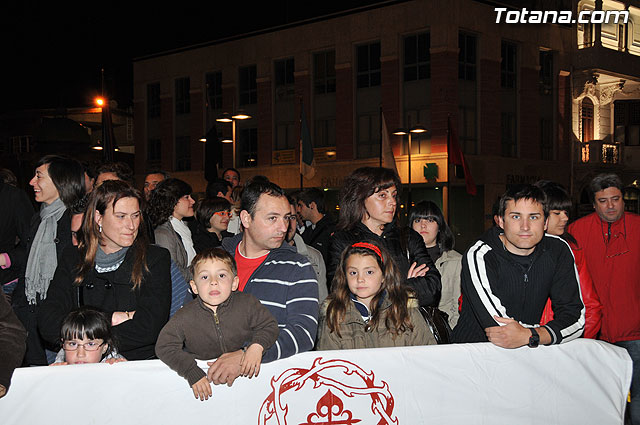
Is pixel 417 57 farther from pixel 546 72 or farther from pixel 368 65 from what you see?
pixel 546 72

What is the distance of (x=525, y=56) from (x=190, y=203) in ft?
95.2

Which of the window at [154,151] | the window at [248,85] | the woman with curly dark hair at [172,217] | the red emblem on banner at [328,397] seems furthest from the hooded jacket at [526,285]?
the window at [154,151]

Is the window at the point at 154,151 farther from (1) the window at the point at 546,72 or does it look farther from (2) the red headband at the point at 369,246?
(2) the red headband at the point at 369,246

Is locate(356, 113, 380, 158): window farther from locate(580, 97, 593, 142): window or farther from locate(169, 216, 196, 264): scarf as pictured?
locate(169, 216, 196, 264): scarf

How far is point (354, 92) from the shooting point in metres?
32.1

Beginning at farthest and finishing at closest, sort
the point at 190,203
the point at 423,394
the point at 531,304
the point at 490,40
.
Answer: the point at 490,40 → the point at 190,203 → the point at 531,304 → the point at 423,394

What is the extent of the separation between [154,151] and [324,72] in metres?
13.6

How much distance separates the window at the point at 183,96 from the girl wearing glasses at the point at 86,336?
3537 centimetres

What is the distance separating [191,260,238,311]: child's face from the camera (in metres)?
3.83

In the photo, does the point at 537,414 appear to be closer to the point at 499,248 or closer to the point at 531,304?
the point at 531,304

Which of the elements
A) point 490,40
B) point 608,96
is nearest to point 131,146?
point 490,40

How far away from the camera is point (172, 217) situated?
6613mm

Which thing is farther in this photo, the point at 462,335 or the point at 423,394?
the point at 462,335

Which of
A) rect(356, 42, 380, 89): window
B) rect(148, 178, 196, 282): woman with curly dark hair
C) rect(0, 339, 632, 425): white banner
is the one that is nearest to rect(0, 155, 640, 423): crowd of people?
rect(0, 339, 632, 425): white banner
